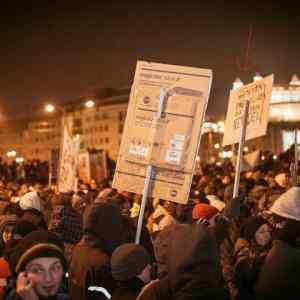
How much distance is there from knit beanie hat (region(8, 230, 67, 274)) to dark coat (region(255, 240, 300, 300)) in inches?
54.9

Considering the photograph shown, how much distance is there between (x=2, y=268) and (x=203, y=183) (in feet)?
35.2

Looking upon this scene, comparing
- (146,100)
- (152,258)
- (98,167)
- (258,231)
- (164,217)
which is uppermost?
(146,100)

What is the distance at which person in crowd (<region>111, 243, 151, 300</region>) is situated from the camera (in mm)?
4398

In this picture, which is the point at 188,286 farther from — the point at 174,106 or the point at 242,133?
the point at 242,133

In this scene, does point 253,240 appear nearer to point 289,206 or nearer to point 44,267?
point 289,206

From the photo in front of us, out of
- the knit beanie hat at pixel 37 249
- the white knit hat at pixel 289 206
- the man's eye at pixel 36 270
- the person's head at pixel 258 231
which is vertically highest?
the white knit hat at pixel 289 206

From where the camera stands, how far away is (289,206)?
187 inches

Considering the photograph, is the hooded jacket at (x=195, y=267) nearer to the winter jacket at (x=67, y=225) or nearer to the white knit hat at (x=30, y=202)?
the winter jacket at (x=67, y=225)

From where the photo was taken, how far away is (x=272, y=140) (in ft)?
295

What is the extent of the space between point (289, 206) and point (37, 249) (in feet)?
6.46

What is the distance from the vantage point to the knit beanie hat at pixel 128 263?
14.4 feet

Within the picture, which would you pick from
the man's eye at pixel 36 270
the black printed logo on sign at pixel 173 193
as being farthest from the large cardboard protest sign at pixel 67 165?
the man's eye at pixel 36 270

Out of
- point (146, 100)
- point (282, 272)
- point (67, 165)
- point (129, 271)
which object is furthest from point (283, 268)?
point (67, 165)

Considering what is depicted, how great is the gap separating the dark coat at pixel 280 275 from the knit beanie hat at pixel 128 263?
0.83 m
